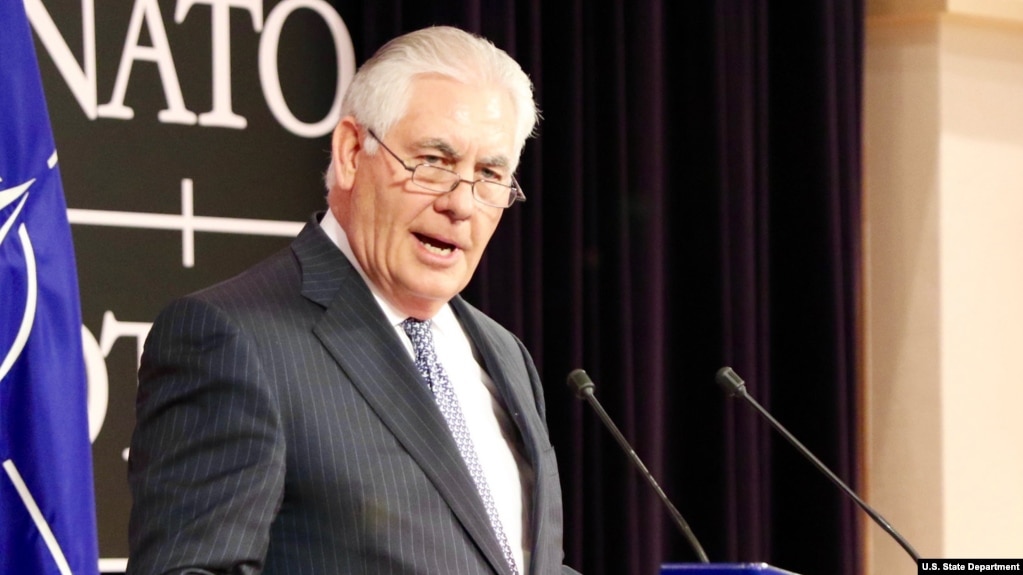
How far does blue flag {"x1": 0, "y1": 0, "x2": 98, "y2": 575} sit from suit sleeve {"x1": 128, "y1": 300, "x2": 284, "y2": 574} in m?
0.83

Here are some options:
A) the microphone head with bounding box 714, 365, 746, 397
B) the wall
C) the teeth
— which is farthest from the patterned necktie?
the wall

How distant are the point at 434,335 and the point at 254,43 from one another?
168cm

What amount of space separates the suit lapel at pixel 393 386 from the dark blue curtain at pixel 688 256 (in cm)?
173

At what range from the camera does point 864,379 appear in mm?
4785

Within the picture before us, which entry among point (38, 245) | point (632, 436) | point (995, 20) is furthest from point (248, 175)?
point (995, 20)

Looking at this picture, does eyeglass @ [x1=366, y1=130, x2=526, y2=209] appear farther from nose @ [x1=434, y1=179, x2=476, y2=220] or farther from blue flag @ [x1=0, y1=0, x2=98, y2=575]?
blue flag @ [x1=0, y1=0, x2=98, y2=575]

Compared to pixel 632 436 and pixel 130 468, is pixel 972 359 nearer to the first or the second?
pixel 632 436

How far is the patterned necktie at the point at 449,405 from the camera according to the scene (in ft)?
7.12

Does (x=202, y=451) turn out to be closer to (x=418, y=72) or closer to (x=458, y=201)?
(x=458, y=201)

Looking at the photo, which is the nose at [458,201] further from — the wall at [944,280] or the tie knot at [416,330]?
the wall at [944,280]

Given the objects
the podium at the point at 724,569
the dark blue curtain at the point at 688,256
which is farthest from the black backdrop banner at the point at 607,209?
the podium at the point at 724,569

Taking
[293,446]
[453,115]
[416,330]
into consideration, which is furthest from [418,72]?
[293,446]

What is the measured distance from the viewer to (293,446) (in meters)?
1.97

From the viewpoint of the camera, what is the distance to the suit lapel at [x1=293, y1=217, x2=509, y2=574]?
6.79 feet
